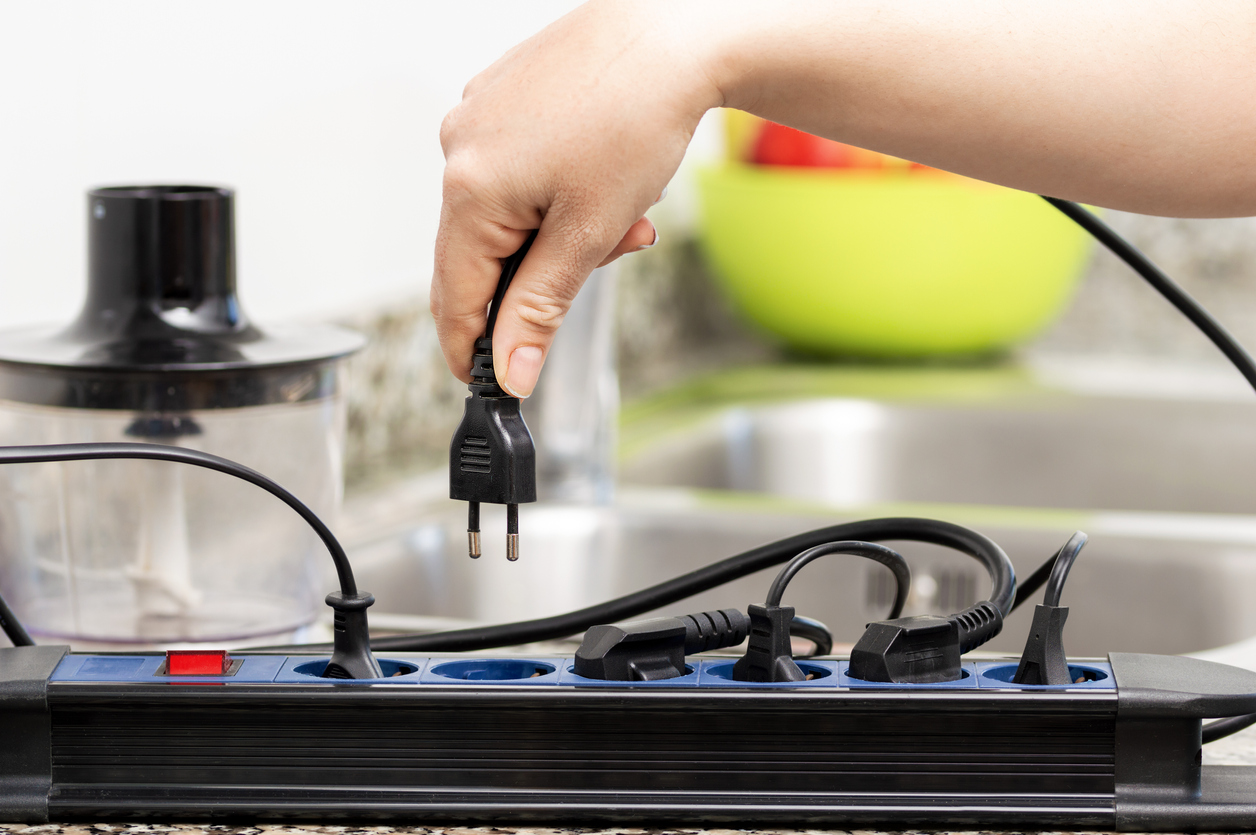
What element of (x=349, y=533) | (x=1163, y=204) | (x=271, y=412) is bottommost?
(x=349, y=533)

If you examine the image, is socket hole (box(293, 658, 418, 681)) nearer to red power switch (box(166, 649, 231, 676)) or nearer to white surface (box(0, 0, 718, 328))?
red power switch (box(166, 649, 231, 676))

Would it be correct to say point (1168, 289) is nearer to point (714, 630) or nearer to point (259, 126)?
point (714, 630)

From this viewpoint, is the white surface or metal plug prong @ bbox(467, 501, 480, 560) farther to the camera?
the white surface

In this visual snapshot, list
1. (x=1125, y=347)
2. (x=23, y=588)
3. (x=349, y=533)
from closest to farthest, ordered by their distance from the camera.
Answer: (x=23, y=588) < (x=349, y=533) < (x=1125, y=347)

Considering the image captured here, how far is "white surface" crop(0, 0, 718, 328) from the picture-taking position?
77cm

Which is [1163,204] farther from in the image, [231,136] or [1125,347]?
[1125,347]

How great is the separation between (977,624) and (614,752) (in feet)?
0.44

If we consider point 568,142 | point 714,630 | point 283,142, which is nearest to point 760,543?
point 283,142

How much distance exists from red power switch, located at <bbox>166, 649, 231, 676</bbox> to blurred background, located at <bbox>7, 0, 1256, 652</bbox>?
40 cm

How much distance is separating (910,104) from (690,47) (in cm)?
7

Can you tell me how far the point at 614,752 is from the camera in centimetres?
42

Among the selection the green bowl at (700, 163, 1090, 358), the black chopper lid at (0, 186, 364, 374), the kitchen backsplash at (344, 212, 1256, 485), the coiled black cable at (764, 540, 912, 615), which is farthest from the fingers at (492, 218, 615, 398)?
the green bowl at (700, 163, 1090, 358)

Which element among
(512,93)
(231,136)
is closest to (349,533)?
(231,136)

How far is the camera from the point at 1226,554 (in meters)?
0.92
